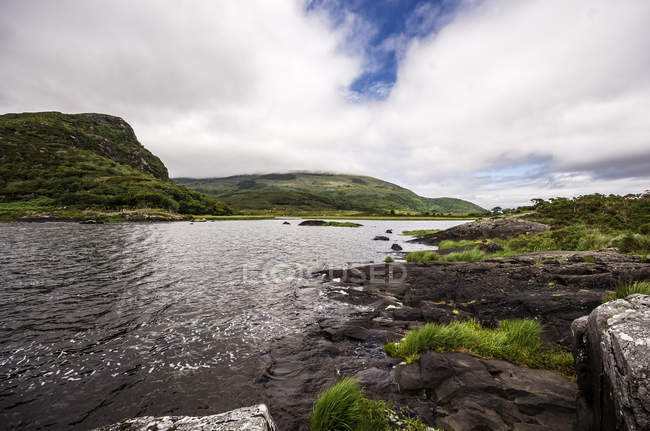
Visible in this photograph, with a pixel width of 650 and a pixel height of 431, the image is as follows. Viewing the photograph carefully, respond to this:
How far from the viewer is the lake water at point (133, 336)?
27.9 ft

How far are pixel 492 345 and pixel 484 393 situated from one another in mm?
2756

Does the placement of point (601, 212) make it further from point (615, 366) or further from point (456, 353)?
point (615, 366)

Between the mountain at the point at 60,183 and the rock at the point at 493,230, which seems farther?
the mountain at the point at 60,183

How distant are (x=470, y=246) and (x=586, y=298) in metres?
29.4

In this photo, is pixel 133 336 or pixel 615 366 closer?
pixel 615 366

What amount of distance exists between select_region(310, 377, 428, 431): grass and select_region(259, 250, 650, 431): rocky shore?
0.86m

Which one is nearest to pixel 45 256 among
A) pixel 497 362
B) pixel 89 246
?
pixel 89 246

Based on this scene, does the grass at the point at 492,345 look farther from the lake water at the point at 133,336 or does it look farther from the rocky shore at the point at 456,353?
the lake water at the point at 133,336

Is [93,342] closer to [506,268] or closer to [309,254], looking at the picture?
[506,268]

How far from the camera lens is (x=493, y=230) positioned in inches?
1831

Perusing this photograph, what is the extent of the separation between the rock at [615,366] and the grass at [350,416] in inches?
149

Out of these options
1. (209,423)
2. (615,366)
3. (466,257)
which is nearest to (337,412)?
(209,423)

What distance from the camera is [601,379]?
5.43m

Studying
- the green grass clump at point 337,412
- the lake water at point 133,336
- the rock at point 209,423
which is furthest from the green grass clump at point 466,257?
the rock at point 209,423
